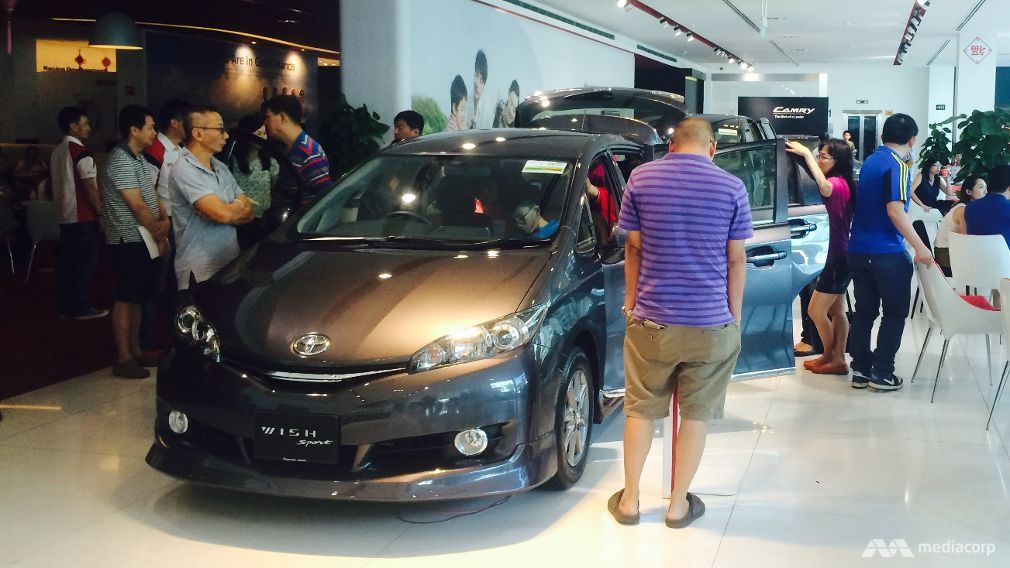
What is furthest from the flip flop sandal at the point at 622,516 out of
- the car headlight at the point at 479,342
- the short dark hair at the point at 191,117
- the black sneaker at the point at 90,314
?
the black sneaker at the point at 90,314

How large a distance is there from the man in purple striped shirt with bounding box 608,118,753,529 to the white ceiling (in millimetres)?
11471

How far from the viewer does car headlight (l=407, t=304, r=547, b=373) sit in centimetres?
355

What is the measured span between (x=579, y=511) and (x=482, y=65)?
9013mm

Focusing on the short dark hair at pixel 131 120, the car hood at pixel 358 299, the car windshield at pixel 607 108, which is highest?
the car windshield at pixel 607 108

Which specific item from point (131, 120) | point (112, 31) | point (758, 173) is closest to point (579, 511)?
point (758, 173)

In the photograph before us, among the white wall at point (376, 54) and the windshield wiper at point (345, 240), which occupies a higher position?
the white wall at point (376, 54)

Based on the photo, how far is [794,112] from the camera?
80.9ft

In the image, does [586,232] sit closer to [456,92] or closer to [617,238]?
[617,238]

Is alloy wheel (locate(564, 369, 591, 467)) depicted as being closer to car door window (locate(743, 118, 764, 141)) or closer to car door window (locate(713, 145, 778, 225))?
car door window (locate(713, 145, 778, 225))

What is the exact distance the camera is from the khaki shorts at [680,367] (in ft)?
11.9

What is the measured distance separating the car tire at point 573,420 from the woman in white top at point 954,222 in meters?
3.80

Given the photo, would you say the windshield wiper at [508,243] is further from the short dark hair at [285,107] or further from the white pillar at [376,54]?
the white pillar at [376,54]

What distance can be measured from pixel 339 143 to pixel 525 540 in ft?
19.8

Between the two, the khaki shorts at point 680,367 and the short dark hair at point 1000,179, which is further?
the short dark hair at point 1000,179
